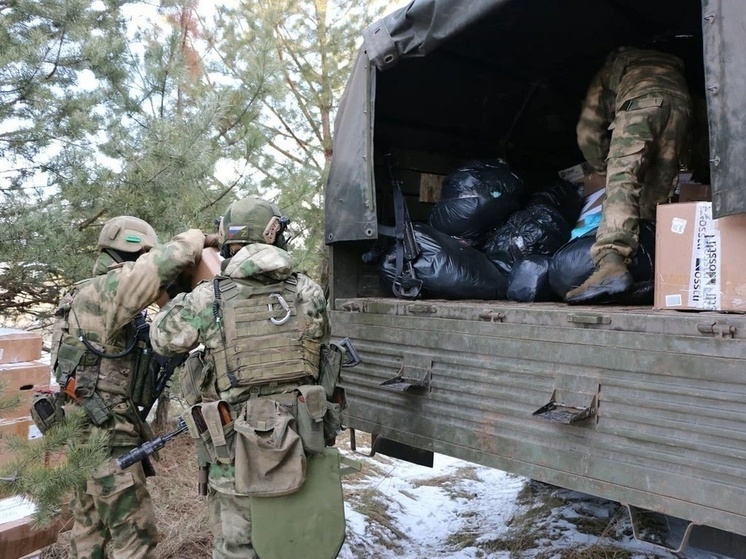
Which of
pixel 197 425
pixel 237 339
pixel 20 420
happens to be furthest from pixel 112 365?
pixel 237 339

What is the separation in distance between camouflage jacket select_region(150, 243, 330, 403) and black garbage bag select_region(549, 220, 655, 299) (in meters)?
1.04

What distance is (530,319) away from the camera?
2150 millimetres

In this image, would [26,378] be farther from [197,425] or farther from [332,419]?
[332,419]

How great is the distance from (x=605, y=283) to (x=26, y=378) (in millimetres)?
2546

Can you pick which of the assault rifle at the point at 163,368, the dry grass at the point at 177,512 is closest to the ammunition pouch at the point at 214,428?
the assault rifle at the point at 163,368

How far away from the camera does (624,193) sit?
2.41 m

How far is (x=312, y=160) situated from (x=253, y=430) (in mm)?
4169

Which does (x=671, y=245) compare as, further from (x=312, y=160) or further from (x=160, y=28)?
(x=312, y=160)

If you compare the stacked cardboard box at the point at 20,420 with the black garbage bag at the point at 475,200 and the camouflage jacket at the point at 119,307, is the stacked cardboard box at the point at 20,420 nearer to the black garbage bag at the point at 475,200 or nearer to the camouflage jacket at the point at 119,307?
the camouflage jacket at the point at 119,307

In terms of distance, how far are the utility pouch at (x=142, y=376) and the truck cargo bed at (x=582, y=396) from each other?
1.03 metres

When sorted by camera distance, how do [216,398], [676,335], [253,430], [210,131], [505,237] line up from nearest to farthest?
[676,335], [253,430], [216,398], [505,237], [210,131]

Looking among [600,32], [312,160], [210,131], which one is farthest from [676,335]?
[312,160]

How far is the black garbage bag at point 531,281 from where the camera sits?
282 centimetres

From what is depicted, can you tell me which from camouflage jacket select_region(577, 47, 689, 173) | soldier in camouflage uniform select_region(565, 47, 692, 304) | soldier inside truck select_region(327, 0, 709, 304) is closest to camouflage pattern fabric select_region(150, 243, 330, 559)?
soldier inside truck select_region(327, 0, 709, 304)
